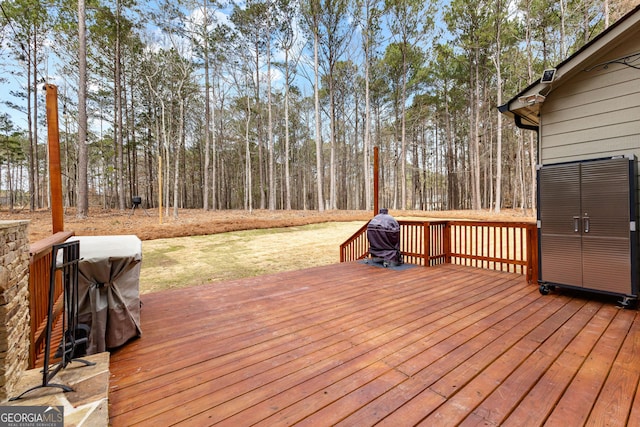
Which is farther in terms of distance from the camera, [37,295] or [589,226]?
[589,226]

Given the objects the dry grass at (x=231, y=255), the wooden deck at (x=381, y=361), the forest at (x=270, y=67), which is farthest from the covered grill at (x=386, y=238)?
the forest at (x=270, y=67)

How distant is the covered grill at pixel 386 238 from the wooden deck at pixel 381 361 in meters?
1.45

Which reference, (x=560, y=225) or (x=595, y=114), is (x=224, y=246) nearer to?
(x=560, y=225)

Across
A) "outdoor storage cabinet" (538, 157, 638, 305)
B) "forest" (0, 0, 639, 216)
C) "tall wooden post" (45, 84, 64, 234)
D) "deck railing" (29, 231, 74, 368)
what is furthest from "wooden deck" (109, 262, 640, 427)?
"forest" (0, 0, 639, 216)

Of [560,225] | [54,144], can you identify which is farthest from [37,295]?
[560,225]

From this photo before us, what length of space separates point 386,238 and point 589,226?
8.26ft

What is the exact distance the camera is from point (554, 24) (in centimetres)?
1220

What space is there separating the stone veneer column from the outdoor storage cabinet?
4.67 m

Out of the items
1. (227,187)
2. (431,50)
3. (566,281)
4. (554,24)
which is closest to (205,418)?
(566,281)

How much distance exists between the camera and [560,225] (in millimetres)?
3180

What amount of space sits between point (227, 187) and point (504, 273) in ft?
92.4

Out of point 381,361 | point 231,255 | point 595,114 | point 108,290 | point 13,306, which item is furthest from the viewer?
point 231,255

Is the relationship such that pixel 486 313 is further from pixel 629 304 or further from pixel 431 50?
pixel 431 50

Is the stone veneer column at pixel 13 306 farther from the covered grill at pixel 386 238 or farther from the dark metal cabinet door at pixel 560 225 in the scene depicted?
the dark metal cabinet door at pixel 560 225
